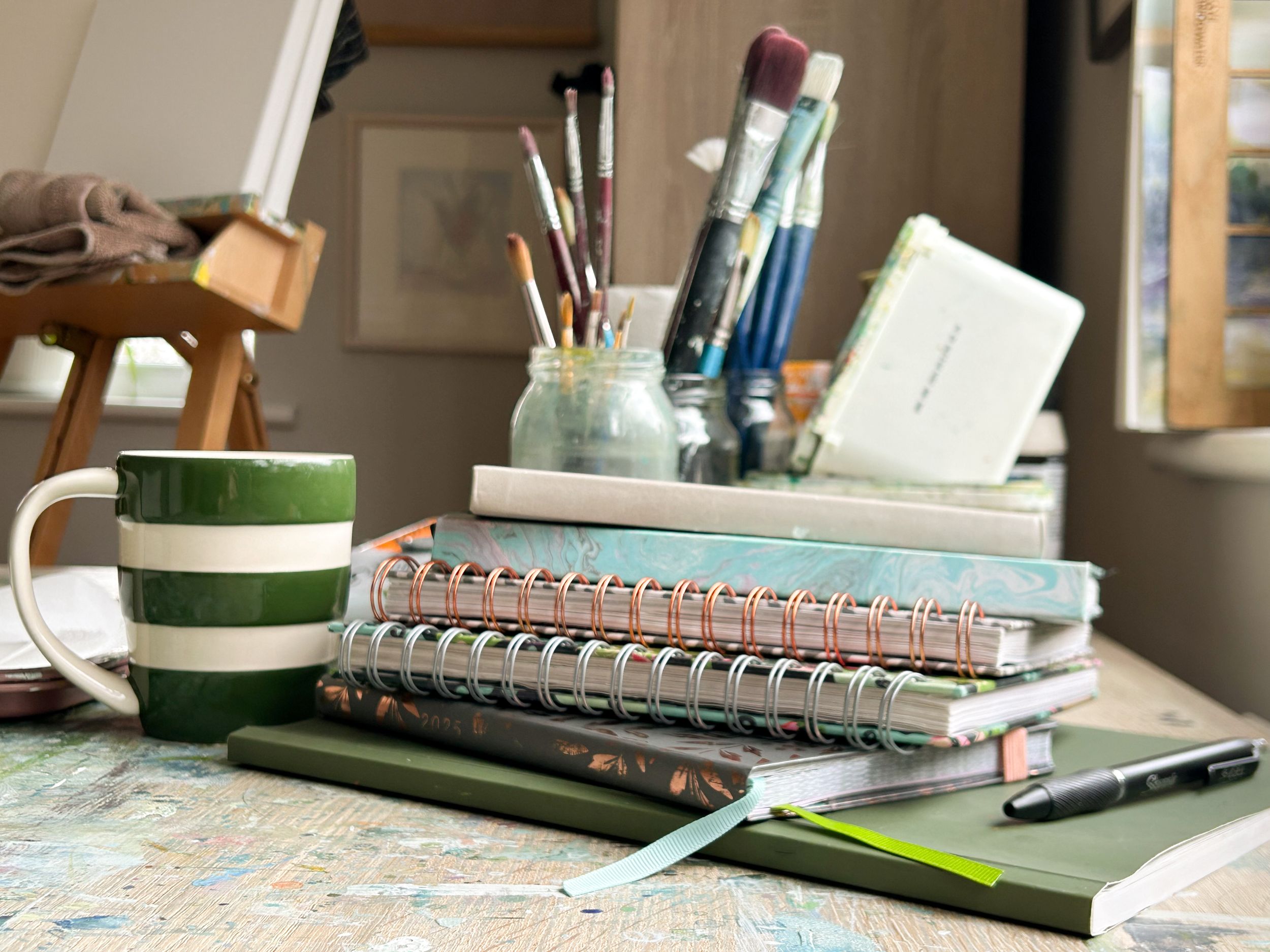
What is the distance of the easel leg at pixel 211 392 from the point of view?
1.05m

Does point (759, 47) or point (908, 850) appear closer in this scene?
point (908, 850)

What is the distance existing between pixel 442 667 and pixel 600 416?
165 mm

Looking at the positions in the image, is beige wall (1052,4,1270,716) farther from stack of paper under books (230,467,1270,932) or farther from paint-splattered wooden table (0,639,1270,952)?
paint-splattered wooden table (0,639,1270,952)

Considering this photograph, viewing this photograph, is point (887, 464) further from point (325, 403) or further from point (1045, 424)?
point (325, 403)

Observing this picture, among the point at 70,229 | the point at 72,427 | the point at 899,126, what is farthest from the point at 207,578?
the point at 899,126

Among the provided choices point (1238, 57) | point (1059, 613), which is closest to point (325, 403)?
point (1238, 57)

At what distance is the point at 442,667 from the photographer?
0.44 m

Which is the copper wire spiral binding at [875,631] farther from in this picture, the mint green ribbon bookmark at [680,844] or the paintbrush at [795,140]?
the paintbrush at [795,140]

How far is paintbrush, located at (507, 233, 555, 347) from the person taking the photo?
1.90ft

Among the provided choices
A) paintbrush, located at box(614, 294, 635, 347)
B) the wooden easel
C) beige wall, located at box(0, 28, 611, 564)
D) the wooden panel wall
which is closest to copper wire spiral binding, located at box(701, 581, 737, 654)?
paintbrush, located at box(614, 294, 635, 347)

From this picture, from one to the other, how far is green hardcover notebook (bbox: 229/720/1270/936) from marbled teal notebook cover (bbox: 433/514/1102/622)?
7 centimetres

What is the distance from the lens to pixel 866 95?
1.20 m

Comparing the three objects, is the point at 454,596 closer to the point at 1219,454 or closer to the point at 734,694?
the point at 734,694

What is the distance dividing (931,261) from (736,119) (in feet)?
0.50
